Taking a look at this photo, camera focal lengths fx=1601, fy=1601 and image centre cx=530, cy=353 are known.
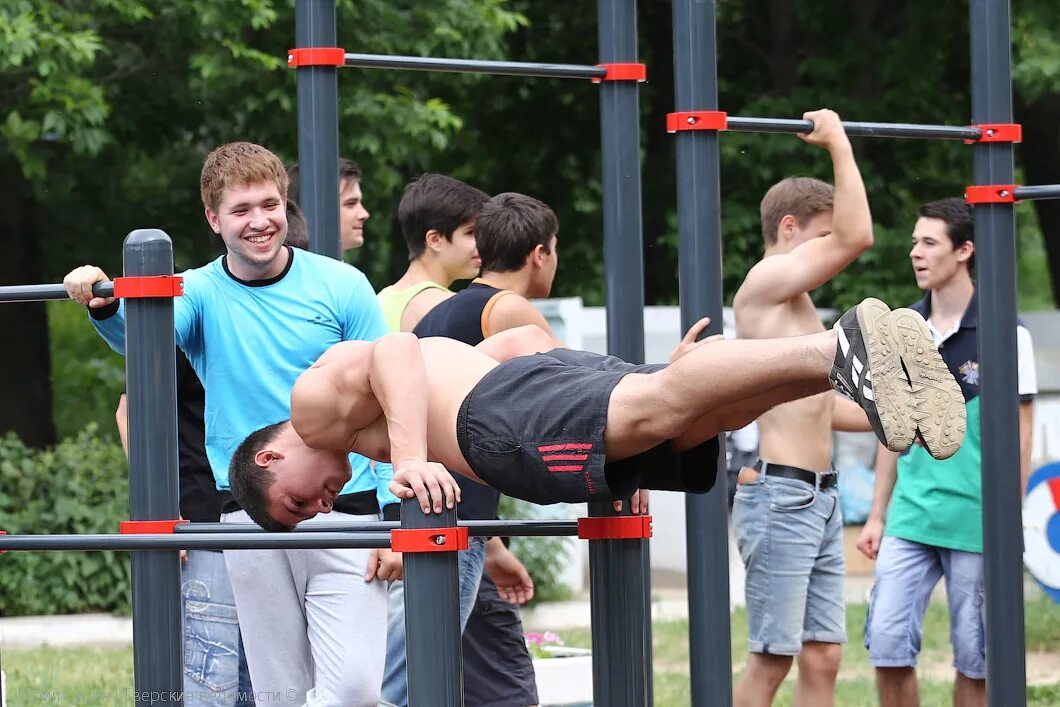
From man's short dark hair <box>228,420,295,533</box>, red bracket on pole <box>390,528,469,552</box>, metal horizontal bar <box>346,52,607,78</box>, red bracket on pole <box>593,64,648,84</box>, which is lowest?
red bracket on pole <box>390,528,469,552</box>

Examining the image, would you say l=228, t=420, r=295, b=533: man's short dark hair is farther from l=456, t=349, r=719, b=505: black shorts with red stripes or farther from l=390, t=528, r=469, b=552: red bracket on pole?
l=390, t=528, r=469, b=552: red bracket on pole

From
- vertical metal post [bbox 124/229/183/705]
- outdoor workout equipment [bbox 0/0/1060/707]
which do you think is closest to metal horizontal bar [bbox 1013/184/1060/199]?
outdoor workout equipment [bbox 0/0/1060/707]

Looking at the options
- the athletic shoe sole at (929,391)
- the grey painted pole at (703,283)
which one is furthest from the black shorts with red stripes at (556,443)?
the grey painted pole at (703,283)

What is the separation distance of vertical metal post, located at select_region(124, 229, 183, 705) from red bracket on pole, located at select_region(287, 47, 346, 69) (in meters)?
1.51

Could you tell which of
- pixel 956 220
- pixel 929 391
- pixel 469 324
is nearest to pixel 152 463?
pixel 469 324

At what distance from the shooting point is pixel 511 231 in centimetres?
423

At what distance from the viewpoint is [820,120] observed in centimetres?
409

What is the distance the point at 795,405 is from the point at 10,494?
5.86 m

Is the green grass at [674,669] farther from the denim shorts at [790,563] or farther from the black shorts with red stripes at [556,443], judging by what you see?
the black shorts with red stripes at [556,443]

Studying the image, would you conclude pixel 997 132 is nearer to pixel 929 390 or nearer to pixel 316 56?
pixel 929 390

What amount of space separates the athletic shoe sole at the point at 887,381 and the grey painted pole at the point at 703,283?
108 centimetres

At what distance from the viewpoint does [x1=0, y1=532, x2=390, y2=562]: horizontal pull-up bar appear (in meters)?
2.88

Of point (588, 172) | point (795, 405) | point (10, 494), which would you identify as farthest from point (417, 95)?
point (795, 405)

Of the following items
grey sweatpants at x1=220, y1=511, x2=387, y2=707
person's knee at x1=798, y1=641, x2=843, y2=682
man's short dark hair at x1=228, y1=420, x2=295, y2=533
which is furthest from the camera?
person's knee at x1=798, y1=641, x2=843, y2=682
